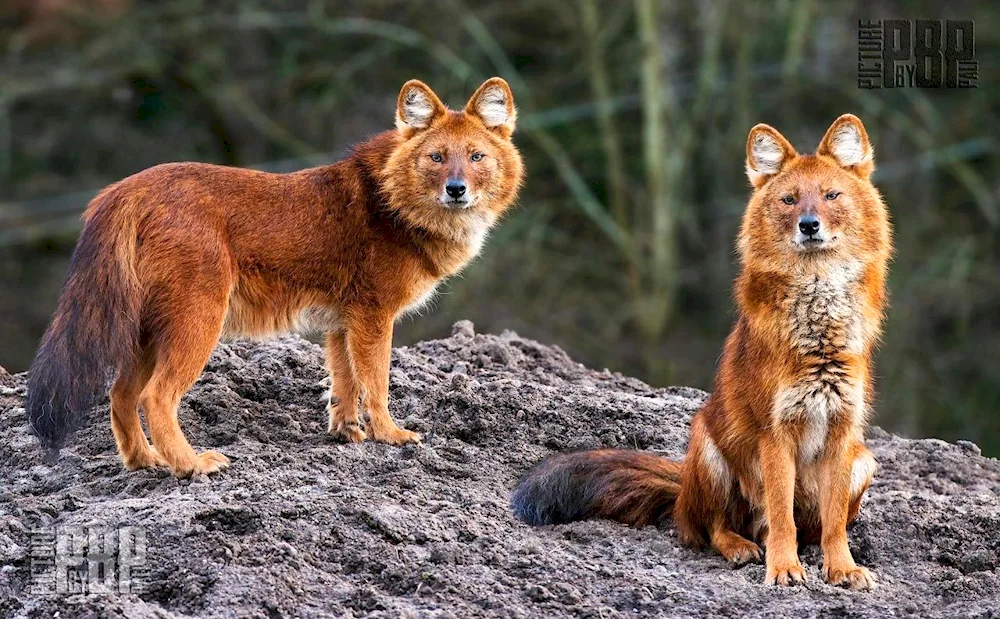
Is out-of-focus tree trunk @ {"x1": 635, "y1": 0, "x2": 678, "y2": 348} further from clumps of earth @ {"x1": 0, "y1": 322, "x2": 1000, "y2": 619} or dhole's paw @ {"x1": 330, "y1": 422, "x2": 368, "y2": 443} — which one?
dhole's paw @ {"x1": 330, "y1": 422, "x2": 368, "y2": 443}

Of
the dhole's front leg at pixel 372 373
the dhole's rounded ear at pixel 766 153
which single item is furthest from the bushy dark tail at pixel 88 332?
the dhole's rounded ear at pixel 766 153

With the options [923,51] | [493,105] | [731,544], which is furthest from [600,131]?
[731,544]

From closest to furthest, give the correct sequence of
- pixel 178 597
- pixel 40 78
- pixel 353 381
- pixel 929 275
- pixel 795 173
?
pixel 178 597 → pixel 795 173 → pixel 353 381 → pixel 929 275 → pixel 40 78

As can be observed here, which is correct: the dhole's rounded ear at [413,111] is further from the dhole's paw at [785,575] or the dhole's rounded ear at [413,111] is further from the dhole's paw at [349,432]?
the dhole's paw at [785,575]

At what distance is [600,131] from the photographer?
711 inches

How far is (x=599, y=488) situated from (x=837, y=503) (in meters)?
1.21

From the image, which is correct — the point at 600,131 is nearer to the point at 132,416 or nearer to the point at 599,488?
the point at 599,488

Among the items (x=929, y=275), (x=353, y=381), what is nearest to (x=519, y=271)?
(x=929, y=275)

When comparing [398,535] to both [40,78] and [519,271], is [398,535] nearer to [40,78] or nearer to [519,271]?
[519,271]

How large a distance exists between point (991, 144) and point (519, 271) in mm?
5574

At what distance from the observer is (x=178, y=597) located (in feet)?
20.4

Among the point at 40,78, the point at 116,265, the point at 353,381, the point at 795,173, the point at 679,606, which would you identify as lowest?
the point at 679,606

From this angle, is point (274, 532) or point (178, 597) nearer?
point (178, 597)

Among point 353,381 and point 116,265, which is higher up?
point 116,265
